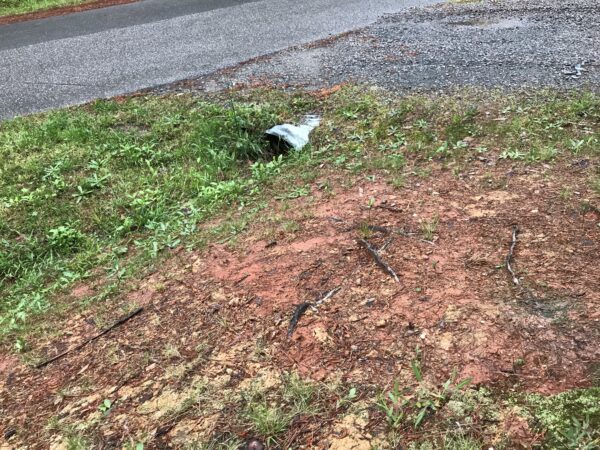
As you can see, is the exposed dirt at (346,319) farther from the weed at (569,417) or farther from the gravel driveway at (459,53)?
the gravel driveway at (459,53)

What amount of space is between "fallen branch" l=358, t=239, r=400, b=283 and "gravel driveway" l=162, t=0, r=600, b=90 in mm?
2768

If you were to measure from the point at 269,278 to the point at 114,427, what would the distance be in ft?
3.40

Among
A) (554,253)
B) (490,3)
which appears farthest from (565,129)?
(490,3)

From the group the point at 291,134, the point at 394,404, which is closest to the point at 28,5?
the point at 291,134

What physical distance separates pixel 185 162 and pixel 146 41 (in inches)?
166

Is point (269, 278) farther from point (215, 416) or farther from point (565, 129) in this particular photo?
point (565, 129)

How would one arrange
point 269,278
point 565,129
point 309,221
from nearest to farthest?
point 269,278 < point 309,221 < point 565,129

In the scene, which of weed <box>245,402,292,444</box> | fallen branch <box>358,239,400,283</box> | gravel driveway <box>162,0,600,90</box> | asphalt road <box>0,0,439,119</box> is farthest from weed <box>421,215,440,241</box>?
asphalt road <box>0,0,439,119</box>

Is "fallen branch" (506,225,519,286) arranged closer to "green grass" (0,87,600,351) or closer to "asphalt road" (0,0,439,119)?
"green grass" (0,87,600,351)

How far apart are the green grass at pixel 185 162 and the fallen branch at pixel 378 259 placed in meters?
0.36

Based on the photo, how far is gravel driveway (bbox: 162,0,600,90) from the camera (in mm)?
5039

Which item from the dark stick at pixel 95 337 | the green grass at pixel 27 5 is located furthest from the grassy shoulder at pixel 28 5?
the dark stick at pixel 95 337

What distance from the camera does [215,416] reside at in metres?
1.92

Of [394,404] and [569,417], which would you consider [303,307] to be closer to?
[394,404]
